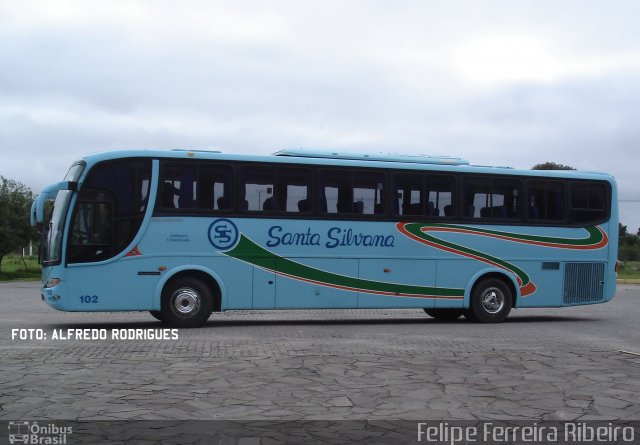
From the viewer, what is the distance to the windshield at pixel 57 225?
47.4 feet

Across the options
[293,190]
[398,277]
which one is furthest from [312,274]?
[398,277]

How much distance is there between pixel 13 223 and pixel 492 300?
34929 mm

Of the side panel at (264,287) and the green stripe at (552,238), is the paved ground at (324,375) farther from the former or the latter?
the green stripe at (552,238)

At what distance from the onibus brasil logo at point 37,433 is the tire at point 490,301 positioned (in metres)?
11.6

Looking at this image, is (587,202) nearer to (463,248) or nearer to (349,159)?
(463,248)

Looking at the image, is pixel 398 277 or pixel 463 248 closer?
pixel 398 277

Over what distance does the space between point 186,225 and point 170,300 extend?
1.39 metres

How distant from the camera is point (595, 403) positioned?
7.76 meters

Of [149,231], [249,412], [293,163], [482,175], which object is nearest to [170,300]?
[149,231]

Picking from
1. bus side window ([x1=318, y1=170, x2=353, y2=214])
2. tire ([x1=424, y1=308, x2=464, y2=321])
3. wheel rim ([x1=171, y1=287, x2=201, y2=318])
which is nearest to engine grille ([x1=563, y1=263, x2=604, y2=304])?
tire ([x1=424, y1=308, x2=464, y2=321])

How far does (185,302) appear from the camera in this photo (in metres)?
15.0

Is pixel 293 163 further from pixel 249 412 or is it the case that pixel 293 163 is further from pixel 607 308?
pixel 607 308

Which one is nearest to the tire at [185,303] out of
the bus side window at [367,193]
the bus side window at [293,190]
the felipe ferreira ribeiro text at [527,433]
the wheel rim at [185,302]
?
the wheel rim at [185,302]

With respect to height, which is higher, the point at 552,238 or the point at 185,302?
the point at 552,238
